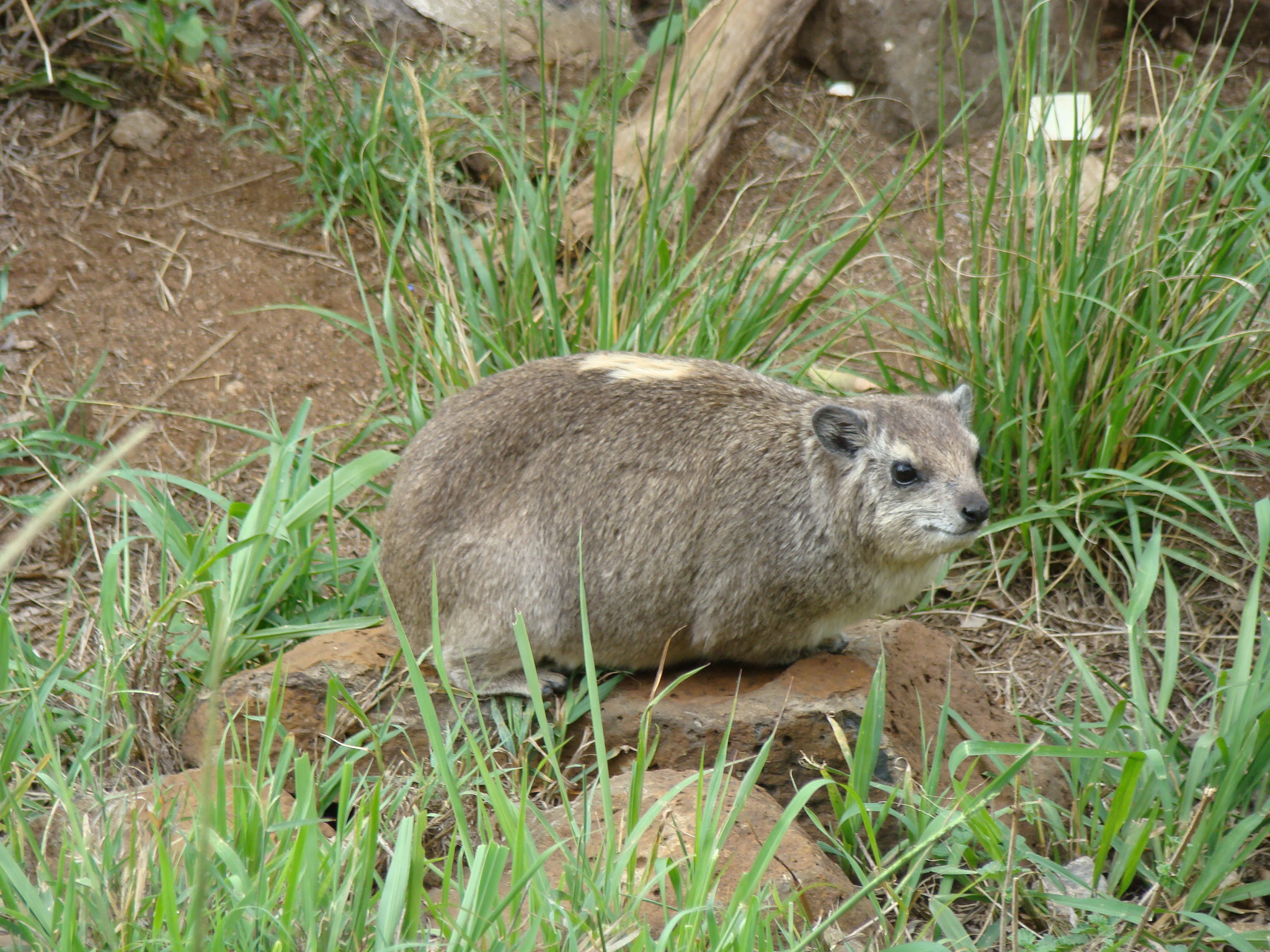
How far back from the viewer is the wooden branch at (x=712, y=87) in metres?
6.32

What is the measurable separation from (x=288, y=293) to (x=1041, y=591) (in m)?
4.07

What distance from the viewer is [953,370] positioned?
4965mm

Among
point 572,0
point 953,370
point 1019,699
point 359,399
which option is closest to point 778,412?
point 953,370

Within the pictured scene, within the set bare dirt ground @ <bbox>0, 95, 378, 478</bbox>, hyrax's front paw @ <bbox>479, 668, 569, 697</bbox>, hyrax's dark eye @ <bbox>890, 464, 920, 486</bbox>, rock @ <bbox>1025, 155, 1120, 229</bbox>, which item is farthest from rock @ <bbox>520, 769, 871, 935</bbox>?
bare dirt ground @ <bbox>0, 95, 378, 478</bbox>

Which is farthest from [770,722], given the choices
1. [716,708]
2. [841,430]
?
[841,430]

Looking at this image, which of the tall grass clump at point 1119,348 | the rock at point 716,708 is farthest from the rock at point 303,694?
the tall grass clump at point 1119,348

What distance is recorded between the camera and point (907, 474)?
3881 millimetres

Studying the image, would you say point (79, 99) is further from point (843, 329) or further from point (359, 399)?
point (843, 329)

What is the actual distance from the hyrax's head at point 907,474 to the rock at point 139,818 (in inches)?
77.3

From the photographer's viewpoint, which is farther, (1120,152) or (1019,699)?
(1120,152)

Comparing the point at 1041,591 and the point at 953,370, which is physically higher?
the point at 953,370

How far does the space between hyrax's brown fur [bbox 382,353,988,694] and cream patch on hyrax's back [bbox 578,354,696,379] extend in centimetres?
2

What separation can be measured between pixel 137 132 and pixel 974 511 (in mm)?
5323

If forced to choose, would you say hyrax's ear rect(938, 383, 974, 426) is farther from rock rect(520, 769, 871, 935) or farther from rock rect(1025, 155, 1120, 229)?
rock rect(520, 769, 871, 935)
